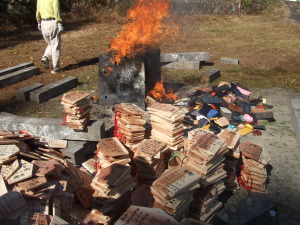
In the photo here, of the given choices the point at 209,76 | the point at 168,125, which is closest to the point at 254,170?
the point at 168,125

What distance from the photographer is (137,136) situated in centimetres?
628

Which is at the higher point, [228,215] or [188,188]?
[188,188]

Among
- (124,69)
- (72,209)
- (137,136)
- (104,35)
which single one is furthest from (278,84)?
(104,35)

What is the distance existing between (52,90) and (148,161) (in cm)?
577

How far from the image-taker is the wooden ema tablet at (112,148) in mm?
5227

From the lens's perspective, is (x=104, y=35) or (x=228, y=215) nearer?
(x=228, y=215)

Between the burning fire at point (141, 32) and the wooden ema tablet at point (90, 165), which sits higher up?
the burning fire at point (141, 32)

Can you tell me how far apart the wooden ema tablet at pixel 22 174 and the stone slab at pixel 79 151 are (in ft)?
4.76

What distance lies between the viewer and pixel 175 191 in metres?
4.30

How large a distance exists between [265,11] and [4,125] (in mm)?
25345

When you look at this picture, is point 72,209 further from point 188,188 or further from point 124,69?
point 124,69

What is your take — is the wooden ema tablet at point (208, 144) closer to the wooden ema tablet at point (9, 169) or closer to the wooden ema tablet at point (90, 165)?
the wooden ema tablet at point (90, 165)

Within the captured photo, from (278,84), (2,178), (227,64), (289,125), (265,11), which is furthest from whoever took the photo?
(265,11)

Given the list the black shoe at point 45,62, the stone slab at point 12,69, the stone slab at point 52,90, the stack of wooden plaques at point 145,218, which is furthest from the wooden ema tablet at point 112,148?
the black shoe at point 45,62
